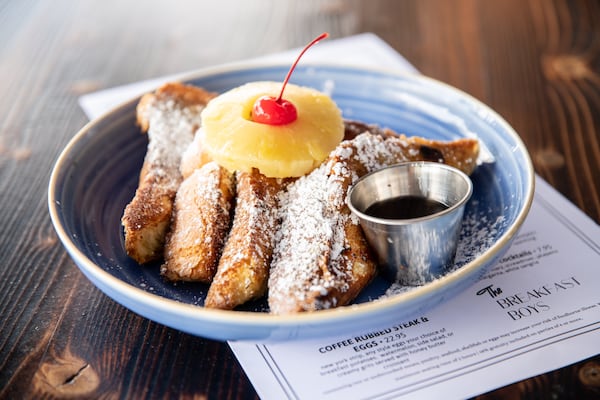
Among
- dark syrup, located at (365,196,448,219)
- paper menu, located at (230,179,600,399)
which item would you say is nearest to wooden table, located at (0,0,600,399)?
paper menu, located at (230,179,600,399)

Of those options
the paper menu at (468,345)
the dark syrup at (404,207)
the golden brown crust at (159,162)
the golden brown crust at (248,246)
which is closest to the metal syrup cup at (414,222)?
the dark syrup at (404,207)

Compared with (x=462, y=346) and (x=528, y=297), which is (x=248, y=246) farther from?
(x=528, y=297)

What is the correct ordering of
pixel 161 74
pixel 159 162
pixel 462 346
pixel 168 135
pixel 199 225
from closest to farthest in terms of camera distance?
pixel 462 346
pixel 199 225
pixel 159 162
pixel 168 135
pixel 161 74

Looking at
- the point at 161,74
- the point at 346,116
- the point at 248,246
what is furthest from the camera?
the point at 161,74

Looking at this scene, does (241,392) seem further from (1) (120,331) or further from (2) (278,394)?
(1) (120,331)

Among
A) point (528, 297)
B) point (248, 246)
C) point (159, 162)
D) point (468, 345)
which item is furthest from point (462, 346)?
point (159, 162)

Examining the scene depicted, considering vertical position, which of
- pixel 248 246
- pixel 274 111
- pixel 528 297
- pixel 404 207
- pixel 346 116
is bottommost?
pixel 528 297
